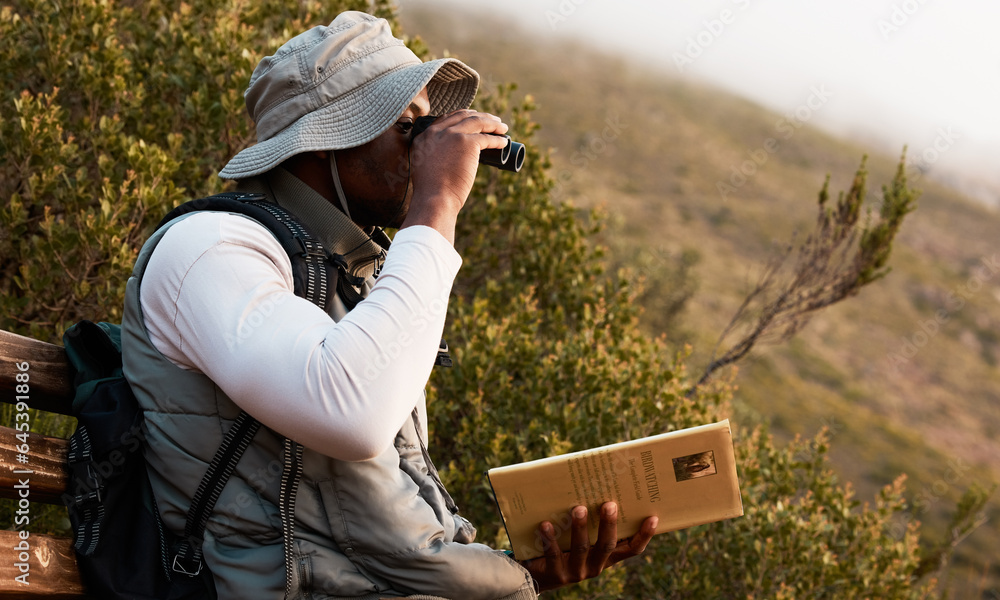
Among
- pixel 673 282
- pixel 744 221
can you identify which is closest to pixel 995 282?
pixel 744 221

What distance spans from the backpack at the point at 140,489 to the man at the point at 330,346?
0.03 metres

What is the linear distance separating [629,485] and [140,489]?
3.50ft

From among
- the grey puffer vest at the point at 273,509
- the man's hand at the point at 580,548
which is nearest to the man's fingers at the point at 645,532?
the man's hand at the point at 580,548

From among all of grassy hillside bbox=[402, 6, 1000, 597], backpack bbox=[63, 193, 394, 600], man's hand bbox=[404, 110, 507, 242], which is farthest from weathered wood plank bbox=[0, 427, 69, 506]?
grassy hillside bbox=[402, 6, 1000, 597]

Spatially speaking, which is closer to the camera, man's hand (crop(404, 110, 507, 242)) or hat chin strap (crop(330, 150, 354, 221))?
man's hand (crop(404, 110, 507, 242))

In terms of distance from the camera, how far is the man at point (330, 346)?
1377 millimetres

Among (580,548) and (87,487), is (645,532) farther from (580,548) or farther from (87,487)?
(87,487)

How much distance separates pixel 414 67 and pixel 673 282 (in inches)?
538

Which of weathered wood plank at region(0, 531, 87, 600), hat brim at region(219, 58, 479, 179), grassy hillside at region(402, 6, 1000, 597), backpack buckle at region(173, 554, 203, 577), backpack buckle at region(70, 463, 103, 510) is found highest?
hat brim at region(219, 58, 479, 179)

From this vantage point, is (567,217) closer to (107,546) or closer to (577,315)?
(577,315)

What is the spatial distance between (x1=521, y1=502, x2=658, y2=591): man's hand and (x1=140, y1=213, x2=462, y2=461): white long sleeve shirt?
1.96 feet

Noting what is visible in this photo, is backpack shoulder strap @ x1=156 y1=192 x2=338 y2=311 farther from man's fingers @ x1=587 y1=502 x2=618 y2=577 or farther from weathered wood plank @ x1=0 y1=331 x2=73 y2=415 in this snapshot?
man's fingers @ x1=587 y1=502 x2=618 y2=577

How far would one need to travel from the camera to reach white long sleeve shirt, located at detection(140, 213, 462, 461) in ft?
4.43

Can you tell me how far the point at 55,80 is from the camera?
4.06m
